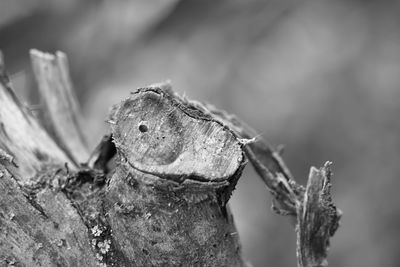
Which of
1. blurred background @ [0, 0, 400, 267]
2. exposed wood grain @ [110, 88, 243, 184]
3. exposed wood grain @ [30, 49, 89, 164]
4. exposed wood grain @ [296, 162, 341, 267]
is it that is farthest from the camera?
blurred background @ [0, 0, 400, 267]

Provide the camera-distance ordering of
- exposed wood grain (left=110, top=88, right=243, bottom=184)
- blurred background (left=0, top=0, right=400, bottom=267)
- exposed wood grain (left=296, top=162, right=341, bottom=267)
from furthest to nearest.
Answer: blurred background (left=0, top=0, right=400, bottom=267) → exposed wood grain (left=296, top=162, right=341, bottom=267) → exposed wood grain (left=110, top=88, right=243, bottom=184)

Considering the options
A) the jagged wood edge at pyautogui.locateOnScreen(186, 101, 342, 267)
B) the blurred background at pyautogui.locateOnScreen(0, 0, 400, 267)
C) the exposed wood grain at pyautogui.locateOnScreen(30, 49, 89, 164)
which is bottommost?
the jagged wood edge at pyautogui.locateOnScreen(186, 101, 342, 267)

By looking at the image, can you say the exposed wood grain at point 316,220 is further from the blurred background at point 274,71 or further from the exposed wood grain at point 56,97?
the blurred background at point 274,71

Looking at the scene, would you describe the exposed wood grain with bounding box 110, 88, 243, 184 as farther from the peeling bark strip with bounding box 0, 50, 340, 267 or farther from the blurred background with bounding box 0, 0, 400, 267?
the blurred background with bounding box 0, 0, 400, 267

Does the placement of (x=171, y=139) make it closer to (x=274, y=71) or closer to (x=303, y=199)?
(x=303, y=199)

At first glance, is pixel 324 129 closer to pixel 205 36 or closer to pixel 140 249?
pixel 205 36

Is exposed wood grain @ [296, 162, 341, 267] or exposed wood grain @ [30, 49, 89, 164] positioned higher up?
exposed wood grain @ [30, 49, 89, 164]

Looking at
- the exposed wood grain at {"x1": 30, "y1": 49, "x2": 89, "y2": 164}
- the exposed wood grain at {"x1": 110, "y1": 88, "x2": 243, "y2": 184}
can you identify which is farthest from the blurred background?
the exposed wood grain at {"x1": 110, "y1": 88, "x2": 243, "y2": 184}
